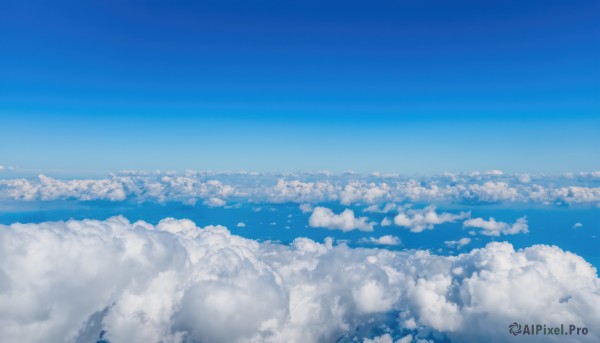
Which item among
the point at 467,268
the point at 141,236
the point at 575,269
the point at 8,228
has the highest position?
the point at 8,228

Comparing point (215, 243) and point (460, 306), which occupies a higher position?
point (215, 243)

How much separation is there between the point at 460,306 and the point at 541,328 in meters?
91.3

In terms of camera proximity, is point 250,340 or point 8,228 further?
point 250,340

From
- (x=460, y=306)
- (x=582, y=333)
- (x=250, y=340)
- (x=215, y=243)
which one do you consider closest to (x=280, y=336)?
(x=250, y=340)

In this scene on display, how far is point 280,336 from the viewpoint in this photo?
575 ft

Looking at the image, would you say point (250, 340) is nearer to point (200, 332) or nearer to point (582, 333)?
point (200, 332)

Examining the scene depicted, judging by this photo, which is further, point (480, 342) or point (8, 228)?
point (480, 342)

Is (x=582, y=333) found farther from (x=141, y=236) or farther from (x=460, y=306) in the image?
(x=141, y=236)

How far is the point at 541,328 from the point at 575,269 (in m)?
54.6

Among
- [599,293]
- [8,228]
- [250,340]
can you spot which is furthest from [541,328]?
[8,228]

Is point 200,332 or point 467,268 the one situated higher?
point 467,268

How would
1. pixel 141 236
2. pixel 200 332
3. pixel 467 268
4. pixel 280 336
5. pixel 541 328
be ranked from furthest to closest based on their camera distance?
pixel 280 336, pixel 467 268, pixel 200 332, pixel 141 236, pixel 541 328

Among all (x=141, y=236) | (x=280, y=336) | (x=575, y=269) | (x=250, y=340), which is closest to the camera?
(x=141, y=236)

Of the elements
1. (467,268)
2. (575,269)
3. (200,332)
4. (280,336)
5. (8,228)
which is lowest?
(280,336)
